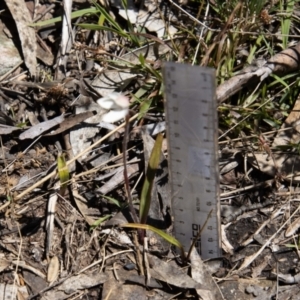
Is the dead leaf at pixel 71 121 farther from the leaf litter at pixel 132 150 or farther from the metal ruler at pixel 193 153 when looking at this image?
the metal ruler at pixel 193 153

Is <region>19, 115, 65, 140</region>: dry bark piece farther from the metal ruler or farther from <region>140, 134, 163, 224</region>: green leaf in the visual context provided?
the metal ruler

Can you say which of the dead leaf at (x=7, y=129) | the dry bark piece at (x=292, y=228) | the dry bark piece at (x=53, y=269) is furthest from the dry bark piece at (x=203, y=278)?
the dead leaf at (x=7, y=129)

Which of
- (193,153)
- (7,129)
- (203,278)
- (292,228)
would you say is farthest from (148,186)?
(7,129)

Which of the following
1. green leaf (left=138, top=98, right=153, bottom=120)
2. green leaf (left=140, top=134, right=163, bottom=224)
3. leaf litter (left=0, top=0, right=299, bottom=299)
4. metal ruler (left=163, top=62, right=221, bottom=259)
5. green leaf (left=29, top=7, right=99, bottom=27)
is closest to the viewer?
metal ruler (left=163, top=62, right=221, bottom=259)

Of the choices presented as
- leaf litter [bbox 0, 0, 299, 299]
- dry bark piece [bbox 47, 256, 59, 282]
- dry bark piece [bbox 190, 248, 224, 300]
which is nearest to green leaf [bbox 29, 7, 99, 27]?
leaf litter [bbox 0, 0, 299, 299]

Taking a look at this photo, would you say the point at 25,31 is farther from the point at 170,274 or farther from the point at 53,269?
the point at 170,274

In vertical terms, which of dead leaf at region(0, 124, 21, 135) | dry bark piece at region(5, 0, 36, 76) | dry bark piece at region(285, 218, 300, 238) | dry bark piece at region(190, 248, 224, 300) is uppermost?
dry bark piece at region(5, 0, 36, 76)
